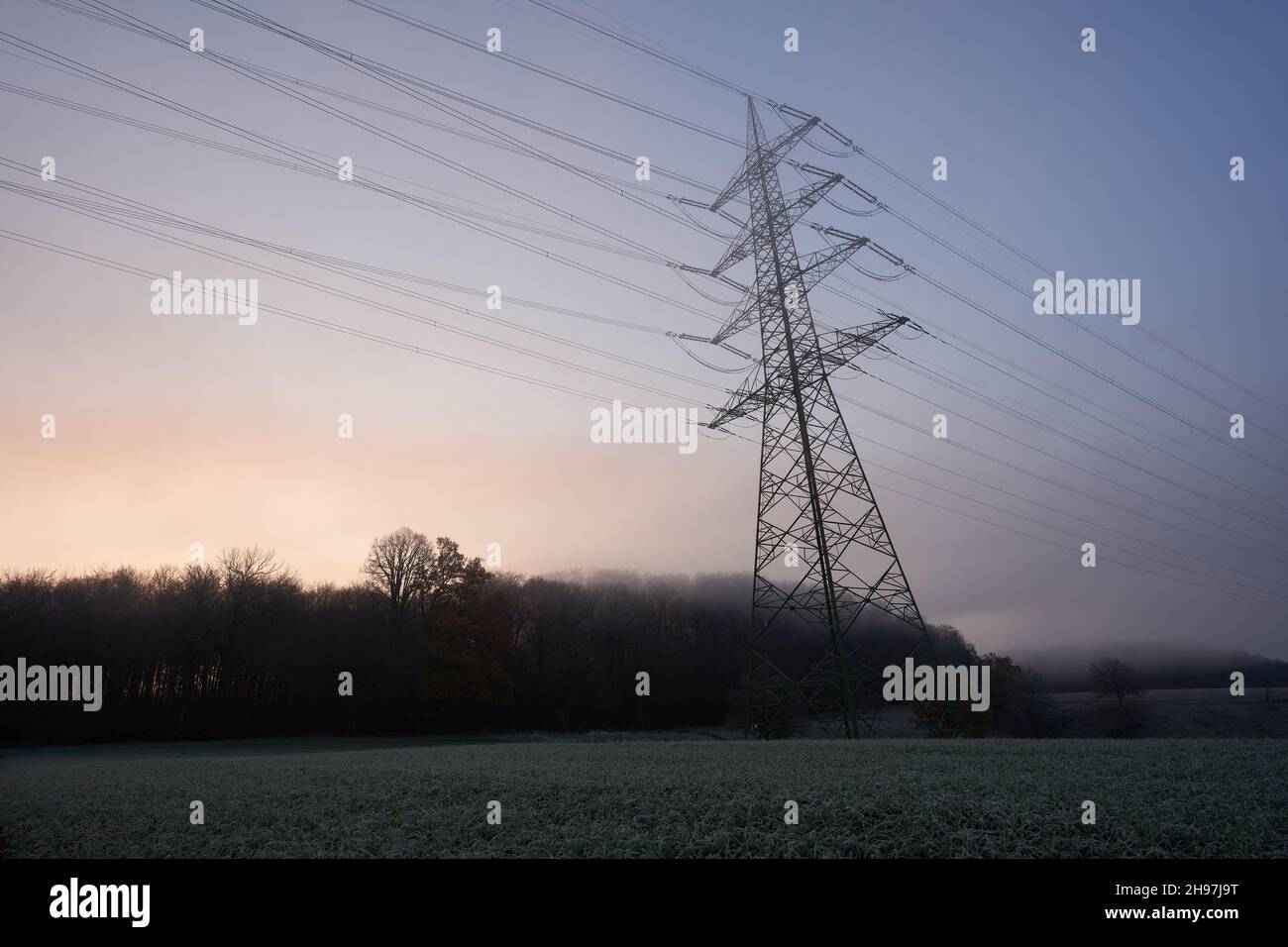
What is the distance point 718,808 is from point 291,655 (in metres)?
45.1

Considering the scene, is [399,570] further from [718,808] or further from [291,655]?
[718,808]

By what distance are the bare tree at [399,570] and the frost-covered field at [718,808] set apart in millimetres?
39033

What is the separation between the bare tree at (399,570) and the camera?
49531 millimetres

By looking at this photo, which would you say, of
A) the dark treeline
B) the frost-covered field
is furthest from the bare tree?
the frost-covered field

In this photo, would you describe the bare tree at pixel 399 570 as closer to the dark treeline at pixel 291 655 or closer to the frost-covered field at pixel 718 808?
the dark treeline at pixel 291 655

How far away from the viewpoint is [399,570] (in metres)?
50.7

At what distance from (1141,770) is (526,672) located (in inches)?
1955

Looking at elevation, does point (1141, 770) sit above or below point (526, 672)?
above

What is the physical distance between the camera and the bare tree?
49.5 metres

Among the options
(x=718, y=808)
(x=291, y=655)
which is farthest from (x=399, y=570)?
(x=718, y=808)
